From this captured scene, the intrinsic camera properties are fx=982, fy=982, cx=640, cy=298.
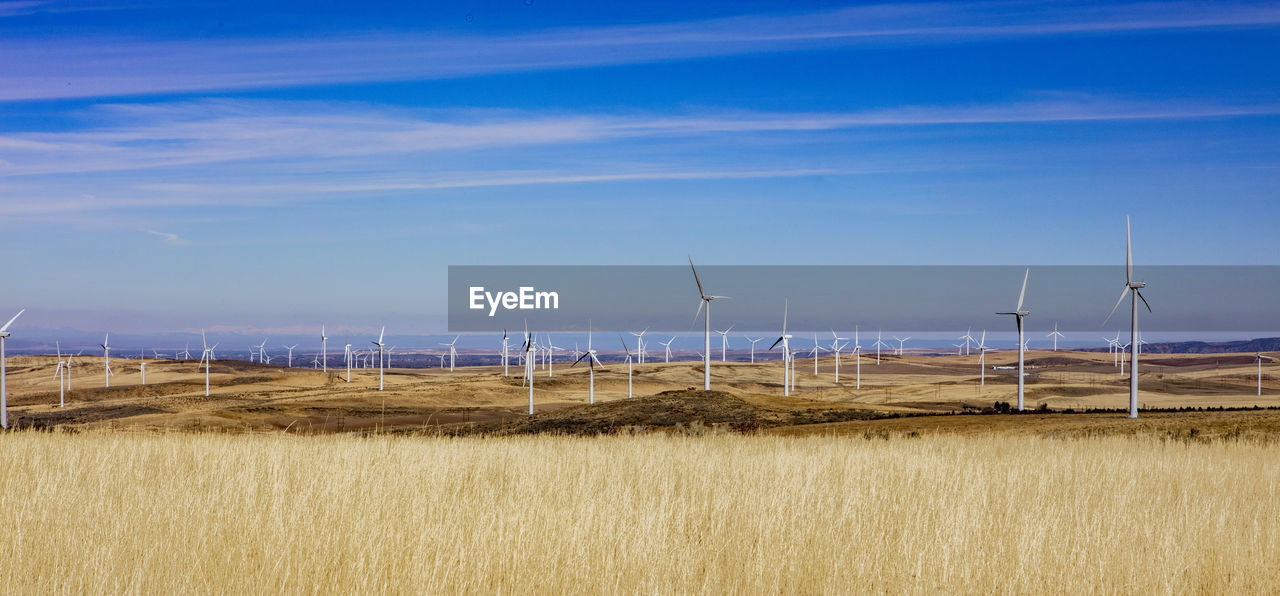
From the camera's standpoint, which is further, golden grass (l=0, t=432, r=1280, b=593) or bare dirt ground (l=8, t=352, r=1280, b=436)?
bare dirt ground (l=8, t=352, r=1280, b=436)

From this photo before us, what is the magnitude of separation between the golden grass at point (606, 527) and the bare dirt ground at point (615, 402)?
11.1 m

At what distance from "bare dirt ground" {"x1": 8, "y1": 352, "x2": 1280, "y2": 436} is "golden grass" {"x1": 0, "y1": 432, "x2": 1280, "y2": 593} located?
11.1 metres

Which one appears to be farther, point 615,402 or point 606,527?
point 615,402

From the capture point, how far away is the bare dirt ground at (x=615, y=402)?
3969cm

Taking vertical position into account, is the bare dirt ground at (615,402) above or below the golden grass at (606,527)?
below

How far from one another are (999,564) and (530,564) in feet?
13.2

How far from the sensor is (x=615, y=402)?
5812 centimetres

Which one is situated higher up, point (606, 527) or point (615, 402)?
point (606, 527)

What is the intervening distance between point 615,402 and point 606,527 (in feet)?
161

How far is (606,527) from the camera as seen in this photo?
936cm

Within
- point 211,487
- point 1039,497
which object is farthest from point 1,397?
point 1039,497

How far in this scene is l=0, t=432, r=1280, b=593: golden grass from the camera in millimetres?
7652

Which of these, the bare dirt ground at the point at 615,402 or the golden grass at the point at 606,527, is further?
the bare dirt ground at the point at 615,402

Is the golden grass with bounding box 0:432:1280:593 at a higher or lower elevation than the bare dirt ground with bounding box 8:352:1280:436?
higher
